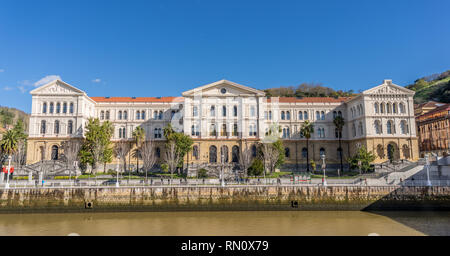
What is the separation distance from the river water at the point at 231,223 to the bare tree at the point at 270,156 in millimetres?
17067

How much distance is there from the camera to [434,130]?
66.3m

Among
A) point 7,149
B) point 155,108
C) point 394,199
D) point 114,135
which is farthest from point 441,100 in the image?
point 7,149

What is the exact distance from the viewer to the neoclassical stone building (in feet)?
173

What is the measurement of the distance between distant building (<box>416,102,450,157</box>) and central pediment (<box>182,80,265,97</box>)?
41.9m

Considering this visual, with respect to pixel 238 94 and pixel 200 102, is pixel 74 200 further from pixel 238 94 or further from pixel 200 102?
pixel 238 94

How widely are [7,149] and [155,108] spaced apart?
87.6 feet

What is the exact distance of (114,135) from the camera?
60.2 m

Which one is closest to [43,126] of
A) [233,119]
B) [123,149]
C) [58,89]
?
[58,89]

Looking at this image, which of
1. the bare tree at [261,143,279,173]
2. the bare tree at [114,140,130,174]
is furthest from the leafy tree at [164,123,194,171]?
the bare tree at [261,143,279,173]

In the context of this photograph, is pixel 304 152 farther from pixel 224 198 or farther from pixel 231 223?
pixel 231 223

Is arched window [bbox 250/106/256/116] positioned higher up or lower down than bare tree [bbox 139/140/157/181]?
higher up

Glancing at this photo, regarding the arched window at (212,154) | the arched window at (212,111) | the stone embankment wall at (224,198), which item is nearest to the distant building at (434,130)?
the stone embankment wall at (224,198)

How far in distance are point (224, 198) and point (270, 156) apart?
18218 mm

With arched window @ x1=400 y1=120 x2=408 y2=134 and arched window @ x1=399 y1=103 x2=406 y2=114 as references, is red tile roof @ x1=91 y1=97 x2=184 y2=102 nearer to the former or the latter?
arched window @ x1=399 y1=103 x2=406 y2=114
